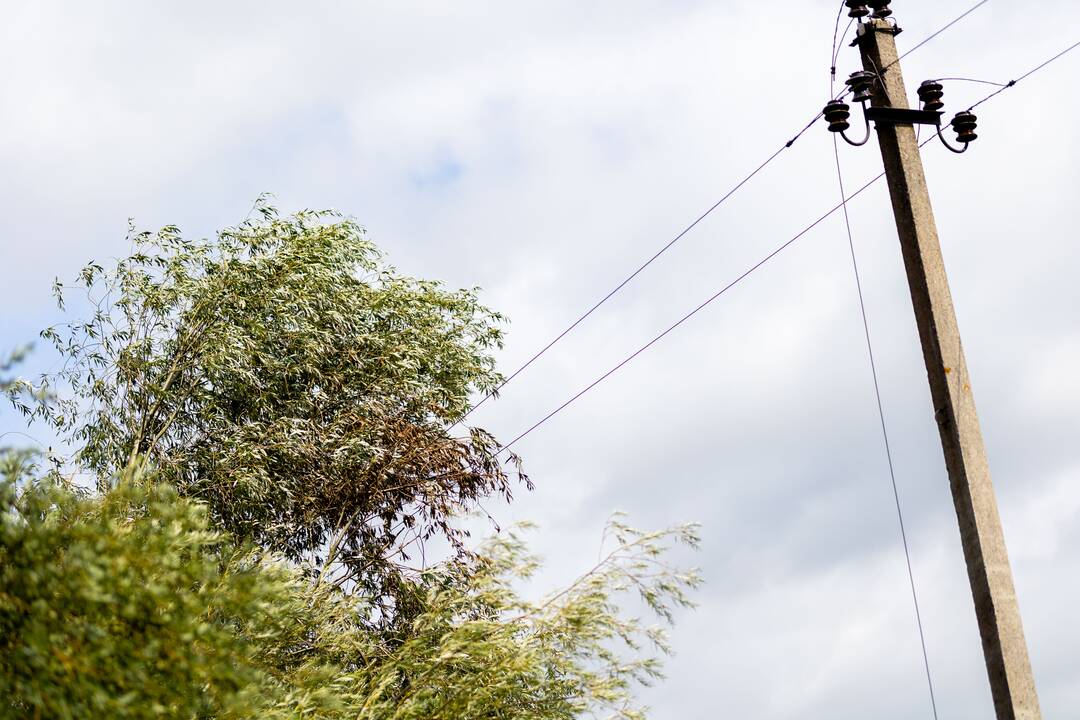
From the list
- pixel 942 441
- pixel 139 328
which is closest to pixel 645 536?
pixel 942 441

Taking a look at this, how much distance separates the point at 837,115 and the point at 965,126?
1.27m

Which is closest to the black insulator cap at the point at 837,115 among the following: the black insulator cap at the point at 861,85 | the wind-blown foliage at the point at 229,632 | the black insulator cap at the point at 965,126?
the black insulator cap at the point at 861,85

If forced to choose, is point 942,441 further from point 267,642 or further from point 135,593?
point 267,642

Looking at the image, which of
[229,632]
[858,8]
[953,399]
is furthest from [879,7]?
[229,632]

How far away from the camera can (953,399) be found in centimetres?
923

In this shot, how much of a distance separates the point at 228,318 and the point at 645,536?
31.7 ft

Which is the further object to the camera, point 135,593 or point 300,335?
point 300,335

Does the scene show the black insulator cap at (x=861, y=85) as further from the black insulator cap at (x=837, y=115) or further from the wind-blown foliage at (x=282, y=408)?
the wind-blown foliage at (x=282, y=408)

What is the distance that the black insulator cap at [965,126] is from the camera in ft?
35.8

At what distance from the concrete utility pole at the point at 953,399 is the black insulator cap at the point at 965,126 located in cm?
82

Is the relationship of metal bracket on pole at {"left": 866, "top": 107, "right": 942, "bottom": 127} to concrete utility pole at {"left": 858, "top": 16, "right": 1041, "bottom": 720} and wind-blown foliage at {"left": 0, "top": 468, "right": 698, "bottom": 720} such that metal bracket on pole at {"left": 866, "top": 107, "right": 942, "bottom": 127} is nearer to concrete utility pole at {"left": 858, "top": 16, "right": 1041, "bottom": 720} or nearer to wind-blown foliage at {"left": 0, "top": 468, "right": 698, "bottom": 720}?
concrete utility pole at {"left": 858, "top": 16, "right": 1041, "bottom": 720}

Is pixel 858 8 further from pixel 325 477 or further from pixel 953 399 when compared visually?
pixel 325 477

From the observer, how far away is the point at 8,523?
8273 mm

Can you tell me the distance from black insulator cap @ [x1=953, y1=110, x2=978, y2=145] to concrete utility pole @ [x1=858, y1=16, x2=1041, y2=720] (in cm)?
82
